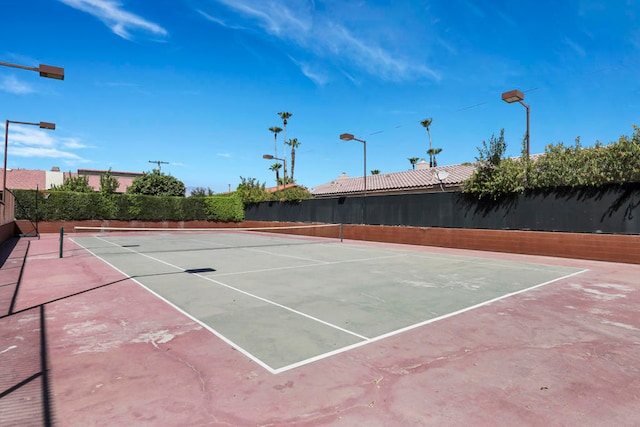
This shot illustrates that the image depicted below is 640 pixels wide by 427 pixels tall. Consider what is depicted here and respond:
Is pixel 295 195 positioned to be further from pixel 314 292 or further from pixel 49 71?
pixel 314 292

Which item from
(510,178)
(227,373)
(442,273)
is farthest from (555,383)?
(510,178)

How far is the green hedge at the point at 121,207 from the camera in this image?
28.3m

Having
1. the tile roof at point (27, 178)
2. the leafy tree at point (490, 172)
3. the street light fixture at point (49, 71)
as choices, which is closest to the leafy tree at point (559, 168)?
the leafy tree at point (490, 172)

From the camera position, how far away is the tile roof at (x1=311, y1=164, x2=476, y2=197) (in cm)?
2825

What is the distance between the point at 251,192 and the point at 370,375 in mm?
34259

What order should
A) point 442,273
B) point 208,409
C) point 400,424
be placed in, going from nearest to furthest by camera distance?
point 400,424, point 208,409, point 442,273

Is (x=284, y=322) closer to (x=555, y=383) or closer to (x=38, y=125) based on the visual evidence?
(x=555, y=383)

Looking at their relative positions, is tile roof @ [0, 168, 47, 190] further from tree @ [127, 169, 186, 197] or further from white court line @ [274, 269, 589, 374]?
white court line @ [274, 269, 589, 374]

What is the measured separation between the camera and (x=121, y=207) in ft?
108

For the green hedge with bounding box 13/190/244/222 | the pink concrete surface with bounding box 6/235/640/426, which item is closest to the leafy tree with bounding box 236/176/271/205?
the green hedge with bounding box 13/190/244/222

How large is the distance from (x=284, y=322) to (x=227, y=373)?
186 centimetres

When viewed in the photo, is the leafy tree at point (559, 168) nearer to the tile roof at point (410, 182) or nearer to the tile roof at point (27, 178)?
the tile roof at point (410, 182)

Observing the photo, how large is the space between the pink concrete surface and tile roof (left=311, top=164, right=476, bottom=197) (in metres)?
20.0

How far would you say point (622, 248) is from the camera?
13312 millimetres
